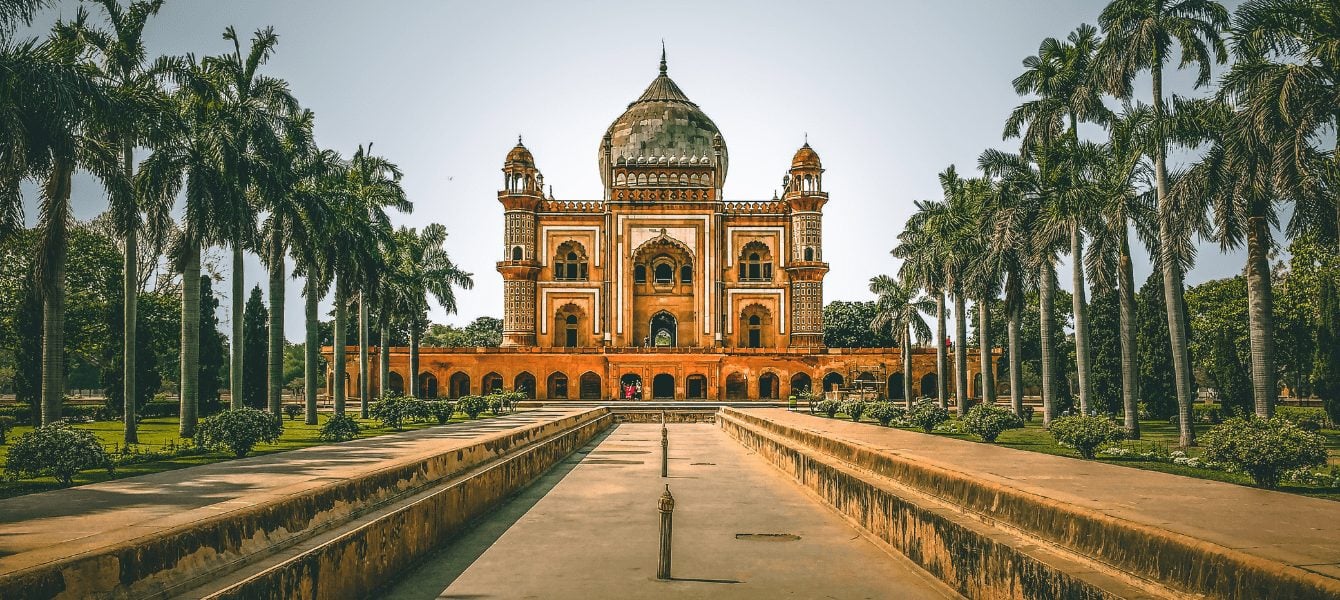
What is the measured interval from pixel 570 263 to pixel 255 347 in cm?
2098

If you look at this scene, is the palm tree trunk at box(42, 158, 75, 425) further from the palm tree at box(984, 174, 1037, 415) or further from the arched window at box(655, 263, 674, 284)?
the arched window at box(655, 263, 674, 284)

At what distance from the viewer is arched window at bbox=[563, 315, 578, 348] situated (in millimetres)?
61812

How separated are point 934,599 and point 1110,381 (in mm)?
34067

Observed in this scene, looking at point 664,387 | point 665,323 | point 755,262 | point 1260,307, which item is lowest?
point 664,387

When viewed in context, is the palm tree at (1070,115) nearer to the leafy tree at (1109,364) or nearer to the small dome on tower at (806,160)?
the leafy tree at (1109,364)

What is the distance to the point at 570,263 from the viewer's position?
62.3 meters

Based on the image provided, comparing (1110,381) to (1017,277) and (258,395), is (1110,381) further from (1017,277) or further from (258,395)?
(258,395)

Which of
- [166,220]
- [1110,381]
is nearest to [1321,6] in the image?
[1110,381]

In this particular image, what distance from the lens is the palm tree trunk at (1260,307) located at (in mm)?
19562

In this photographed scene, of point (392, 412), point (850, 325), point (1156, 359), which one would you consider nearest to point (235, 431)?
point (392, 412)

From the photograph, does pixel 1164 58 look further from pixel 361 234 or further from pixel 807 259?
pixel 807 259

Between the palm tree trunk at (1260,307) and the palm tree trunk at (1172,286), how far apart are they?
1.83m

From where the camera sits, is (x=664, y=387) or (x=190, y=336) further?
(x=664, y=387)

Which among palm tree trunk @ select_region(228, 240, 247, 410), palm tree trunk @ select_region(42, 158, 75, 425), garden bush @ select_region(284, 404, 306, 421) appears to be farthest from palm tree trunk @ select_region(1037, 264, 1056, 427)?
garden bush @ select_region(284, 404, 306, 421)
